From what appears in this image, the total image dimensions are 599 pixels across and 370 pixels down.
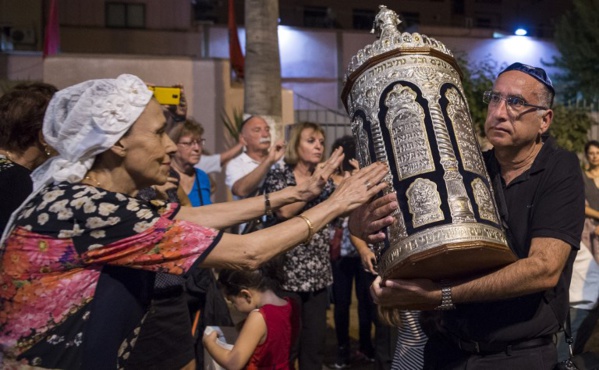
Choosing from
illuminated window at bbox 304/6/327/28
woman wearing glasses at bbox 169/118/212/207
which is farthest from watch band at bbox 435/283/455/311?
illuminated window at bbox 304/6/327/28

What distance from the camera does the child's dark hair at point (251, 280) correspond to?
4.38m

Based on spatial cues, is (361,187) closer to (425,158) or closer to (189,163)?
(425,158)

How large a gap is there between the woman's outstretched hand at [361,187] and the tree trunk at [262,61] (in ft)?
24.4

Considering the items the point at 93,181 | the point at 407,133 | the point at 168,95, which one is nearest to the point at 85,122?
the point at 93,181

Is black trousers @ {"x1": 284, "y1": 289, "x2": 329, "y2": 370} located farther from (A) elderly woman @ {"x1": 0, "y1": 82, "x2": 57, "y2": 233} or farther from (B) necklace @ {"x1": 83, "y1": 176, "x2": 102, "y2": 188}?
(B) necklace @ {"x1": 83, "y1": 176, "x2": 102, "y2": 188}

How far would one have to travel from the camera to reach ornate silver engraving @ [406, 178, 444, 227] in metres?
2.65

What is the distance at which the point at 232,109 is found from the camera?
45.2ft

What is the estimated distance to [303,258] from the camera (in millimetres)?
5316

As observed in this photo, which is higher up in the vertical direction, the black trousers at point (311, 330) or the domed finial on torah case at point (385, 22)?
the domed finial on torah case at point (385, 22)

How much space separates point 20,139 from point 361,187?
1805 millimetres

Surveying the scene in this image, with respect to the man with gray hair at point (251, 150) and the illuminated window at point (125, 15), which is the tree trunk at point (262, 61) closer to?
the man with gray hair at point (251, 150)

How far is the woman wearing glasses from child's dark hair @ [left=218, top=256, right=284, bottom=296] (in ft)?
4.28

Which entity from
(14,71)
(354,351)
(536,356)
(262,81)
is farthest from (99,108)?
(14,71)

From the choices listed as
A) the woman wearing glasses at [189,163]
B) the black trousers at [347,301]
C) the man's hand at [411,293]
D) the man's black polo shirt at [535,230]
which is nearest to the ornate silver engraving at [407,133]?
the man's hand at [411,293]
